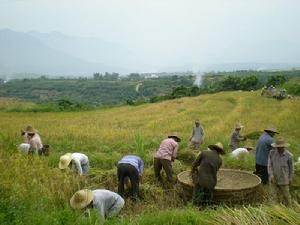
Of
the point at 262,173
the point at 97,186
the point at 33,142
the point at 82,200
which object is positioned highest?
the point at 82,200

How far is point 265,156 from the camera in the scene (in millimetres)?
10086

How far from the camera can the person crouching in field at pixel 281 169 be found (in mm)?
8750

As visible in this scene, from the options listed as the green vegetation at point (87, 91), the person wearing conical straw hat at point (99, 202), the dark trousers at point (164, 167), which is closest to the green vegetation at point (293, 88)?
the green vegetation at point (87, 91)

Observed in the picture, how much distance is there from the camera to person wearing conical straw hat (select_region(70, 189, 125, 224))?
7055 mm

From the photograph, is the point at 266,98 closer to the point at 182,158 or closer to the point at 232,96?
the point at 232,96

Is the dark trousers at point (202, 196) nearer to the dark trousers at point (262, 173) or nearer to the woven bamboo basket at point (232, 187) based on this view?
the woven bamboo basket at point (232, 187)

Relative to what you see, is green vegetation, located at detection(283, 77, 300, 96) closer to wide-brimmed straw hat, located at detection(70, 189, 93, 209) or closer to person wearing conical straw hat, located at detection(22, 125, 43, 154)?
person wearing conical straw hat, located at detection(22, 125, 43, 154)

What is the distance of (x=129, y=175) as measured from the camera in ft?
30.1

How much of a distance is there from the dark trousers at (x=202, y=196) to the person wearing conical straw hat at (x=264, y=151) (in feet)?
6.38

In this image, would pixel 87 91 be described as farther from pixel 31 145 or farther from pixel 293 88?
pixel 31 145

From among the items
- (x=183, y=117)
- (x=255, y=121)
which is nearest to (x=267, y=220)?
(x=255, y=121)

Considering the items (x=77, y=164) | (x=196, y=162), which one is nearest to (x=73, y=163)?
(x=77, y=164)

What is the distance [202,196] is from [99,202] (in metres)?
2.48

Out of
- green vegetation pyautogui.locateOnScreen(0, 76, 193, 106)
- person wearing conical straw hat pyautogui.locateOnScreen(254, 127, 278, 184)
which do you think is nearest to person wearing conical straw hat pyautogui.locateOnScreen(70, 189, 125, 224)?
person wearing conical straw hat pyautogui.locateOnScreen(254, 127, 278, 184)
